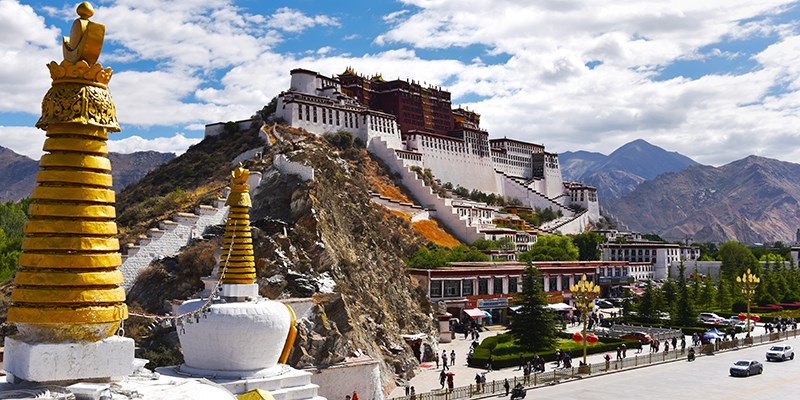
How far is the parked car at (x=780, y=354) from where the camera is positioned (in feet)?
129

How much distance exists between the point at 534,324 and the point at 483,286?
17.6 metres

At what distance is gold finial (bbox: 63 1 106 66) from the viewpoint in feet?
34.3

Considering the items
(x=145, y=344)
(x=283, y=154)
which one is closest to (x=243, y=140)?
(x=283, y=154)

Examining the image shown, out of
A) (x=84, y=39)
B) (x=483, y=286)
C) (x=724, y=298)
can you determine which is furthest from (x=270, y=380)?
(x=724, y=298)

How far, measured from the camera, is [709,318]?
56000 mm

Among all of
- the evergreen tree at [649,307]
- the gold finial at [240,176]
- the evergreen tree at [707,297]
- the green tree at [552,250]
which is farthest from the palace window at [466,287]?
the gold finial at [240,176]

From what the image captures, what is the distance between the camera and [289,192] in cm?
4294

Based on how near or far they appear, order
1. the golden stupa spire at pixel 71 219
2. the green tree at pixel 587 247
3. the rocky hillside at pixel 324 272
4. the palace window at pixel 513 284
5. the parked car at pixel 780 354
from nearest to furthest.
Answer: the golden stupa spire at pixel 71 219
the rocky hillside at pixel 324 272
the parked car at pixel 780 354
the palace window at pixel 513 284
the green tree at pixel 587 247

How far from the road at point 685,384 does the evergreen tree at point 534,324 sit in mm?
5611

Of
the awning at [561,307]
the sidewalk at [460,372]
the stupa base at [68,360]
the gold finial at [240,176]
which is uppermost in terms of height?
the gold finial at [240,176]

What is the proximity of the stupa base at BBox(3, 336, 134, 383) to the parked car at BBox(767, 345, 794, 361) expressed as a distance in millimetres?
37311

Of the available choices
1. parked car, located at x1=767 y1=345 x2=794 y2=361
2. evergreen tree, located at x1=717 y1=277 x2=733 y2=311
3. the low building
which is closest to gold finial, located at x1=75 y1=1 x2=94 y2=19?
parked car, located at x1=767 y1=345 x2=794 y2=361

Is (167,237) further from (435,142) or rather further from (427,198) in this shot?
(435,142)

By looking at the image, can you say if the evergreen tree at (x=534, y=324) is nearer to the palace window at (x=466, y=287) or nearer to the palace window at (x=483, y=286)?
the palace window at (x=466, y=287)
